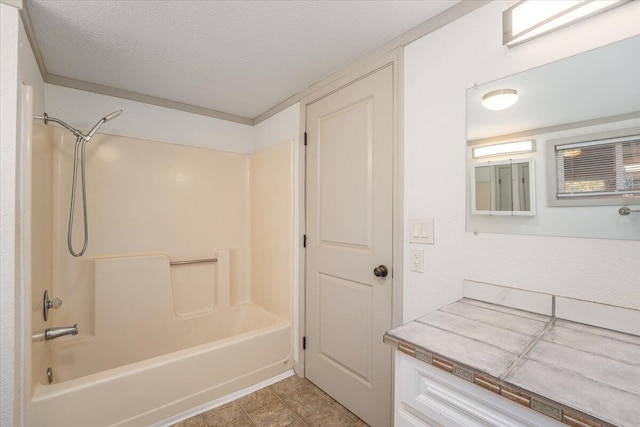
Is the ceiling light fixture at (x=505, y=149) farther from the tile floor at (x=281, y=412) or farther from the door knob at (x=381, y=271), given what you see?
the tile floor at (x=281, y=412)

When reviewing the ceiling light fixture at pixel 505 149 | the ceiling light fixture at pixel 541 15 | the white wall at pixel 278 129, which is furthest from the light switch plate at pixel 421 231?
the white wall at pixel 278 129

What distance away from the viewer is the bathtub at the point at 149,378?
4.75ft

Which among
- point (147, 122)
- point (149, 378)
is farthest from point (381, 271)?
point (147, 122)

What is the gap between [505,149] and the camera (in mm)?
1176

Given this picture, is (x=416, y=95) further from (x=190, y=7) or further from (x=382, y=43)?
(x=190, y=7)

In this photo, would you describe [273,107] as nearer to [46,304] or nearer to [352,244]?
[352,244]

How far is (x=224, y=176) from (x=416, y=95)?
1897 mm

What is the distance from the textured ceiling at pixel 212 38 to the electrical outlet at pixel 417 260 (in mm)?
1168

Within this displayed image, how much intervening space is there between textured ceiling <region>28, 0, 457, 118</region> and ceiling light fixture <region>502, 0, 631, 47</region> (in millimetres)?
327

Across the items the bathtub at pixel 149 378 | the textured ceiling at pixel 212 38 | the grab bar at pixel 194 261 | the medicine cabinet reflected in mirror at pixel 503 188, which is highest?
the textured ceiling at pixel 212 38

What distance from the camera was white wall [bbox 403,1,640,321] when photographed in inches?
37.5

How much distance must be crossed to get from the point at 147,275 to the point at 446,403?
7.32 feet

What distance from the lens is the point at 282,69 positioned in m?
1.93

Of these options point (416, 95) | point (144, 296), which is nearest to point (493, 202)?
point (416, 95)
